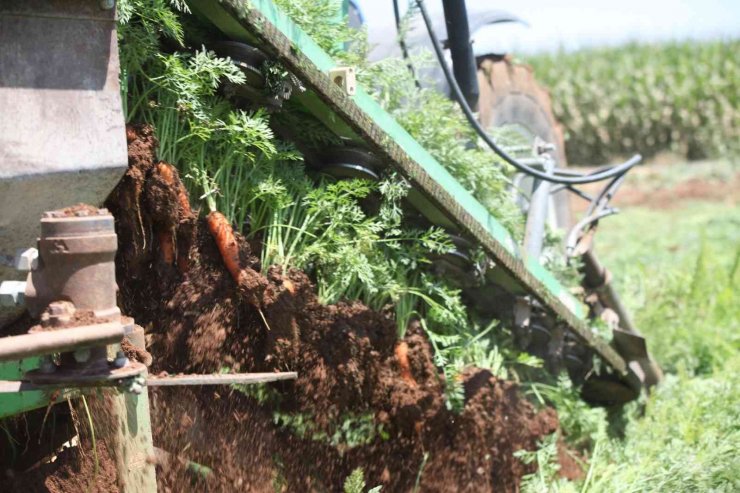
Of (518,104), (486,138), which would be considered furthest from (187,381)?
(518,104)

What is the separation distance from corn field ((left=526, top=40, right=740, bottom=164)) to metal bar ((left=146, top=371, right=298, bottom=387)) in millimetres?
19344

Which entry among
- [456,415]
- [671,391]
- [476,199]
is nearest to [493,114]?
[476,199]

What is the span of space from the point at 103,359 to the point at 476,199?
6.98 feet

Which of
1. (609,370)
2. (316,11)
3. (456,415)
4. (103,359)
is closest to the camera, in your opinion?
(103,359)

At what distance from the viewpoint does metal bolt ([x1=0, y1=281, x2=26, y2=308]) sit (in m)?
2.14

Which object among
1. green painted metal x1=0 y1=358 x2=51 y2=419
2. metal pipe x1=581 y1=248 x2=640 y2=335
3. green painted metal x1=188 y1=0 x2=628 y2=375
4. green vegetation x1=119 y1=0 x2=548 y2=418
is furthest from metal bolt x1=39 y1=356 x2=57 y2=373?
metal pipe x1=581 y1=248 x2=640 y2=335

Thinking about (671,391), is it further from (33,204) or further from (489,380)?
(33,204)

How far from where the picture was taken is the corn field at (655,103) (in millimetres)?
21031

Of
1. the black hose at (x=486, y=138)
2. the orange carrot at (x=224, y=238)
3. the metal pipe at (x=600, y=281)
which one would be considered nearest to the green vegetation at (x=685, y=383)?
the metal pipe at (x=600, y=281)

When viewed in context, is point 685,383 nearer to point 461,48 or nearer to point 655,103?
point 461,48

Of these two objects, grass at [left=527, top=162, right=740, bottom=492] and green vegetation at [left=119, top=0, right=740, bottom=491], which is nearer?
green vegetation at [left=119, top=0, right=740, bottom=491]

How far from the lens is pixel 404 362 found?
134 inches

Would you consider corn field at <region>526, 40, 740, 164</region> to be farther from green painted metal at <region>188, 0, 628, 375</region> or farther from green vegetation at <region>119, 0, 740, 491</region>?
green painted metal at <region>188, 0, 628, 375</region>

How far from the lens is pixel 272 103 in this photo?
288cm
